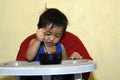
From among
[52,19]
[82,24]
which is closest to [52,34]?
[52,19]

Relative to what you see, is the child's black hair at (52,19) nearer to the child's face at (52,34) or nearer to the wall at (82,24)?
the child's face at (52,34)

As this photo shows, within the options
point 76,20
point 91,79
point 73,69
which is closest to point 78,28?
point 76,20

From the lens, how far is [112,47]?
154cm

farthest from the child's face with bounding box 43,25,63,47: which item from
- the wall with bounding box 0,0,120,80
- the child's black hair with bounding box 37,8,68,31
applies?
the wall with bounding box 0,0,120,80

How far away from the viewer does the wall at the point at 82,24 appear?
4.98 feet

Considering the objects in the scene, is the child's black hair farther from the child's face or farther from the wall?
the wall

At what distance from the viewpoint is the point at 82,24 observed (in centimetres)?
152

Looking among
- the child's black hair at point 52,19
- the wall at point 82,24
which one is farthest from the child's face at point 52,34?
the wall at point 82,24

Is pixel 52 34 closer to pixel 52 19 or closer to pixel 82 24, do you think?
pixel 52 19

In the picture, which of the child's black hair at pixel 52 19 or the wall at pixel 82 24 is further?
the wall at pixel 82 24

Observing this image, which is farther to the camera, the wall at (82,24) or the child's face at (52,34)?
the wall at (82,24)

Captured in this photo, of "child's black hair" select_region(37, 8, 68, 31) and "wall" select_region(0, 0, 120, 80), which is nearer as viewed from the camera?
"child's black hair" select_region(37, 8, 68, 31)

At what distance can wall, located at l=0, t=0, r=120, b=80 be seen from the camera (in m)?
1.52

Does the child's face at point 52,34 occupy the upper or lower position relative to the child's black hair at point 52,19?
lower
